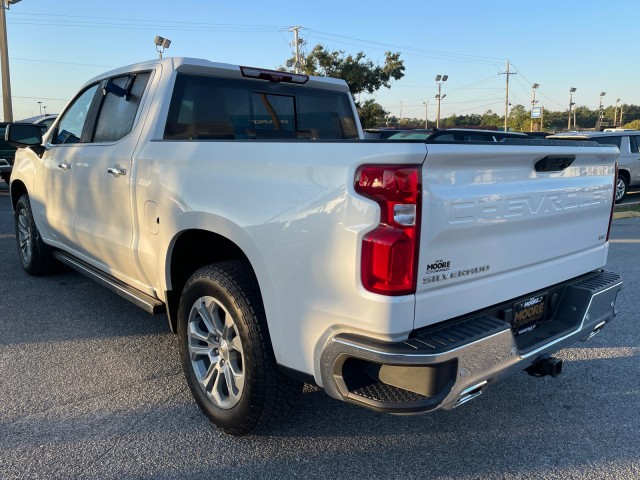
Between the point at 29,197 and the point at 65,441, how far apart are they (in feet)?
11.4

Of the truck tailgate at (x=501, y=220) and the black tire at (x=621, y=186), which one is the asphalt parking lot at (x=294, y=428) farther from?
the black tire at (x=621, y=186)

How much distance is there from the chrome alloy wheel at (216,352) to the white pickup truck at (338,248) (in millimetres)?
10

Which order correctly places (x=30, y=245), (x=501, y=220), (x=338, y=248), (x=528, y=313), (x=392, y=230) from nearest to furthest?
1. (x=392, y=230)
2. (x=338, y=248)
3. (x=501, y=220)
4. (x=528, y=313)
5. (x=30, y=245)

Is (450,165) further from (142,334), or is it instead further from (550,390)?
(142,334)

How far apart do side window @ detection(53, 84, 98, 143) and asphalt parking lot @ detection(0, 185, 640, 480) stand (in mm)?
1690

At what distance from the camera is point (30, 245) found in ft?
18.5

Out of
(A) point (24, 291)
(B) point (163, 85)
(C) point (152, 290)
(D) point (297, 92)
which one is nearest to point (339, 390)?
(C) point (152, 290)

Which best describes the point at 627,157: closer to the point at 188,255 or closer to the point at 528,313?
the point at 528,313

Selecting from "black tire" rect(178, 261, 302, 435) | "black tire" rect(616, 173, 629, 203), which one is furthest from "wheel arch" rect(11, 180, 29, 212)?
"black tire" rect(616, 173, 629, 203)

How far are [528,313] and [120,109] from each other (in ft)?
10.1

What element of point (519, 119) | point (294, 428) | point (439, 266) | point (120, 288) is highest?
Result: point (519, 119)

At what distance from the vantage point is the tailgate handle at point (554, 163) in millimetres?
2557

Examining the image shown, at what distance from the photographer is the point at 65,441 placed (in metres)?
2.82

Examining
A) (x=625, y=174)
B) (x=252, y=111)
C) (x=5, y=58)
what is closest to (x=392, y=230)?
(x=252, y=111)
